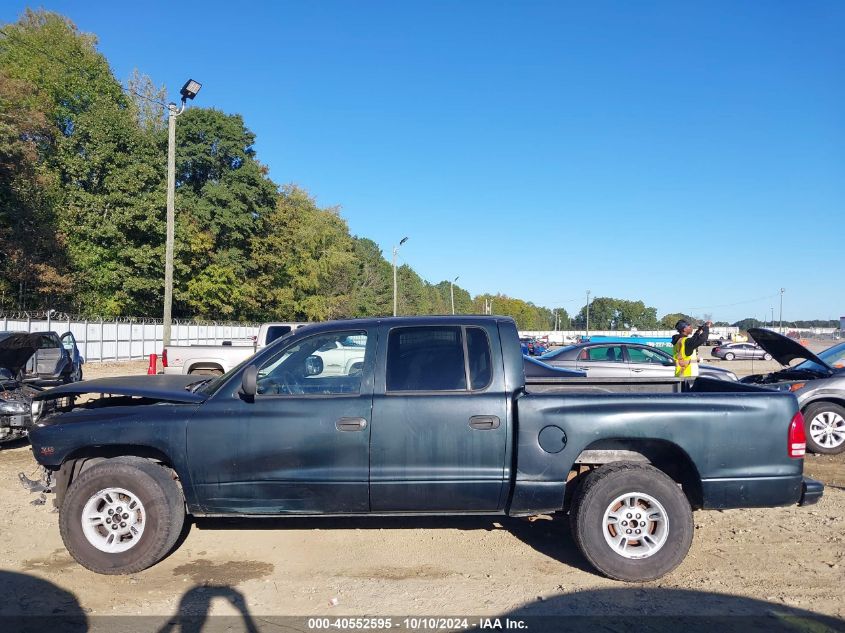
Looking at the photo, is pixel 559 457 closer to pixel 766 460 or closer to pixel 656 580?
pixel 656 580

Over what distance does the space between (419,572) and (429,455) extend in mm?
910

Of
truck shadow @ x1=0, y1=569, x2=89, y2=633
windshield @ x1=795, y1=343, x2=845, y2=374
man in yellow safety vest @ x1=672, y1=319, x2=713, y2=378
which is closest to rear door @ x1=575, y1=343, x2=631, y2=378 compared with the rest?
man in yellow safety vest @ x1=672, y1=319, x2=713, y2=378

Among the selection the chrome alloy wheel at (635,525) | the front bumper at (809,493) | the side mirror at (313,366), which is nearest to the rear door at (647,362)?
the front bumper at (809,493)

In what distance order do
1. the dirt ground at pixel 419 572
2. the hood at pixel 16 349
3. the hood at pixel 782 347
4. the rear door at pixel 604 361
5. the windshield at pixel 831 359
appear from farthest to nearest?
the rear door at pixel 604 361 < the hood at pixel 16 349 < the windshield at pixel 831 359 < the hood at pixel 782 347 < the dirt ground at pixel 419 572

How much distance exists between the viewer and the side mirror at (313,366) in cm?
507

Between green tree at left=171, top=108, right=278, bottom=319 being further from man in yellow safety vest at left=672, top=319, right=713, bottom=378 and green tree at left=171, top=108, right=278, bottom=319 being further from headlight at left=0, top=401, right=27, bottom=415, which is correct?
man in yellow safety vest at left=672, top=319, right=713, bottom=378

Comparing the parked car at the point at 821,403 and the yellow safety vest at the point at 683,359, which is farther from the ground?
the yellow safety vest at the point at 683,359

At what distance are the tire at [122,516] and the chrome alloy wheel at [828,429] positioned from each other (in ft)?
28.0

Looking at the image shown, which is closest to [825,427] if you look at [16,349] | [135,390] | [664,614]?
[664,614]

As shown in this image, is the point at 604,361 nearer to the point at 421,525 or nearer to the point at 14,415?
the point at 421,525

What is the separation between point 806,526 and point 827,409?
3.90 metres

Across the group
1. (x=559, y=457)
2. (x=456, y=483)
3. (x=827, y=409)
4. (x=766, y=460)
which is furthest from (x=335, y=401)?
(x=827, y=409)

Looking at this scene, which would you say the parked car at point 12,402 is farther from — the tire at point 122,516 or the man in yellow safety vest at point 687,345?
the man in yellow safety vest at point 687,345

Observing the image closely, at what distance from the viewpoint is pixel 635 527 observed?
474cm
